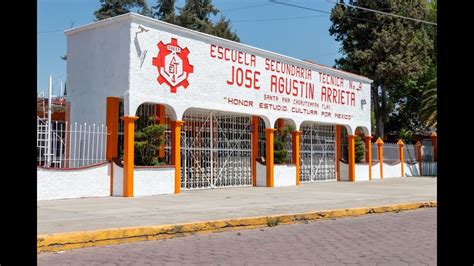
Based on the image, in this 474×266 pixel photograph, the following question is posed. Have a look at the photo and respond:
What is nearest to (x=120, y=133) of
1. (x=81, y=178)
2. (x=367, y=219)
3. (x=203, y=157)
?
(x=81, y=178)

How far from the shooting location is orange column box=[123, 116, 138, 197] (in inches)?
508

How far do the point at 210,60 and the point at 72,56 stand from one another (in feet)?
13.5

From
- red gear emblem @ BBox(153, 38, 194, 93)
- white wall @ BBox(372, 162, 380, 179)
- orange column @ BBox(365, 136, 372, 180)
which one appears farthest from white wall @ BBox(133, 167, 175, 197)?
white wall @ BBox(372, 162, 380, 179)

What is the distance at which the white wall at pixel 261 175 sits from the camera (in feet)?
58.0

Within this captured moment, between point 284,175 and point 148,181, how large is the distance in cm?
623

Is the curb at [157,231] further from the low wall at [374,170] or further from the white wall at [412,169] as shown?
the white wall at [412,169]

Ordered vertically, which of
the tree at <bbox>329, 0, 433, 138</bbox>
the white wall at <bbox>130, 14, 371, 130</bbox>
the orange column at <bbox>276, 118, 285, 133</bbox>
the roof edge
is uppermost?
the tree at <bbox>329, 0, 433, 138</bbox>

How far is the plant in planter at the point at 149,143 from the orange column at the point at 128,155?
0.46 meters

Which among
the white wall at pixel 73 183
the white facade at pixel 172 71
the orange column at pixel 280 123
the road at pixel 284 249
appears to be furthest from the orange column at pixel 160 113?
the road at pixel 284 249

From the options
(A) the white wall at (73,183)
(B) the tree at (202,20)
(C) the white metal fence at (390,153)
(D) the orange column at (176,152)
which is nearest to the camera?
(A) the white wall at (73,183)

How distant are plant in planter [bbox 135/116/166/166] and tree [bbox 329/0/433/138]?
19.8 metres

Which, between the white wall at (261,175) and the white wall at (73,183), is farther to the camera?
the white wall at (261,175)

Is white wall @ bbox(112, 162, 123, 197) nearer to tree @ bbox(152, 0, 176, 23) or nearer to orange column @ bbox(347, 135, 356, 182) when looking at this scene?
orange column @ bbox(347, 135, 356, 182)

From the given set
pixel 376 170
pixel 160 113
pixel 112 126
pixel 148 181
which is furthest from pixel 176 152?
pixel 376 170
